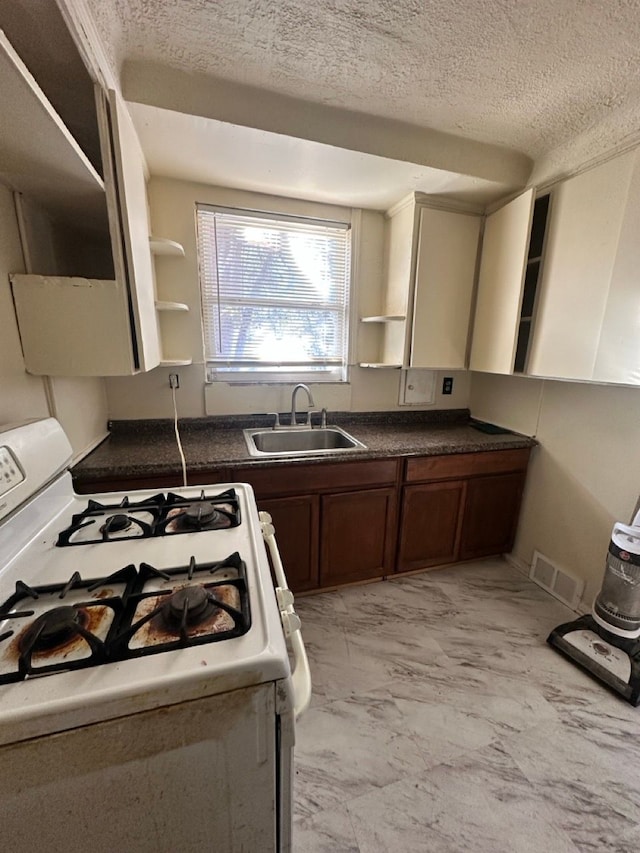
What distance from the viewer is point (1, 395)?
1.03 m

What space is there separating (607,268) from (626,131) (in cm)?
57

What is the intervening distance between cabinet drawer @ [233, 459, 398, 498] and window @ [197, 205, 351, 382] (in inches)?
29.6

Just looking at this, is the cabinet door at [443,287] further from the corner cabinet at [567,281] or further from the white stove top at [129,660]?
the white stove top at [129,660]

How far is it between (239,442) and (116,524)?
0.99 meters

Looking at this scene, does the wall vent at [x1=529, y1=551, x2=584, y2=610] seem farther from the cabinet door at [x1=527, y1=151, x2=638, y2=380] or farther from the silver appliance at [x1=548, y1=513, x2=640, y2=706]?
the cabinet door at [x1=527, y1=151, x2=638, y2=380]

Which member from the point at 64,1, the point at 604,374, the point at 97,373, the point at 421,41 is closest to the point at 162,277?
the point at 97,373

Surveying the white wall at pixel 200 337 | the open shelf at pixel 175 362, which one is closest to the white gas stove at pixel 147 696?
the open shelf at pixel 175 362

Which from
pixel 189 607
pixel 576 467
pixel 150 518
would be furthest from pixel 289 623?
pixel 576 467

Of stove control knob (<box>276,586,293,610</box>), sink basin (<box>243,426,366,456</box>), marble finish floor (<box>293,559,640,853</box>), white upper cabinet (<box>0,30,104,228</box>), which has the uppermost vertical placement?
white upper cabinet (<box>0,30,104,228</box>)

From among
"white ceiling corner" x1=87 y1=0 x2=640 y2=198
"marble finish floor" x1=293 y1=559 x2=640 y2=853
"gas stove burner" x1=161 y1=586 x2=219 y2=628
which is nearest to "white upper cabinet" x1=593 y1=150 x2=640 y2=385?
"white ceiling corner" x1=87 y1=0 x2=640 y2=198

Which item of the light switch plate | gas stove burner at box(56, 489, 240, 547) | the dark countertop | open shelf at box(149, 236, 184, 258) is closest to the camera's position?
gas stove burner at box(56, 489, 240, 547)

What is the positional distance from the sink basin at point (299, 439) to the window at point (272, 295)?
0.36 m

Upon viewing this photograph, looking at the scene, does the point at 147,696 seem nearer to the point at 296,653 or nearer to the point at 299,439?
the point at 296,653

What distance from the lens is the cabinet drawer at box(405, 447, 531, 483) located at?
1951 mm
